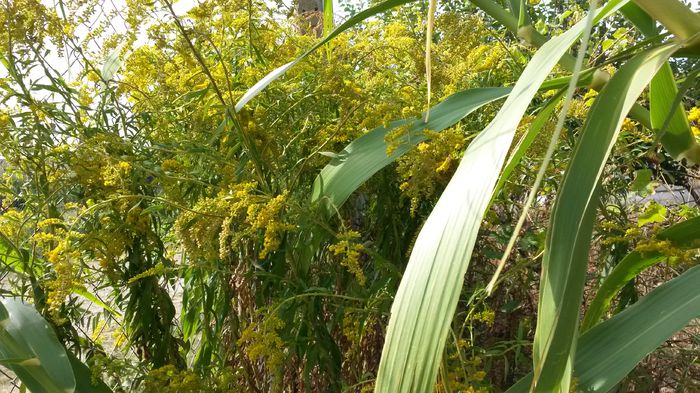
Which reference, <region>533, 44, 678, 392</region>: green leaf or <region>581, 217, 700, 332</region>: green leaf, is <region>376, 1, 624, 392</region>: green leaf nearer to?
<region>533, 44, 678, 392</region>: green leaf

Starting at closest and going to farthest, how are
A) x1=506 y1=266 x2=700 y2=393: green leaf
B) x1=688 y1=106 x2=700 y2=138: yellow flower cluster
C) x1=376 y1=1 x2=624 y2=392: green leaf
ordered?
x1=376 y1=1 x2=624 y2=392: green leaf
x1=506 y1=266 x2=700 y2=393: green leaf
x1=688 y1=106 x2=700 y2=138: yellow flower cluster

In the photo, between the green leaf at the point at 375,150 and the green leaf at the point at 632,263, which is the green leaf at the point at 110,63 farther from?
the green leaf at the point at 632,263

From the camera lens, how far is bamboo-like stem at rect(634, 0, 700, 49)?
1.03 metres

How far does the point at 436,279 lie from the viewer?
2.55 ft

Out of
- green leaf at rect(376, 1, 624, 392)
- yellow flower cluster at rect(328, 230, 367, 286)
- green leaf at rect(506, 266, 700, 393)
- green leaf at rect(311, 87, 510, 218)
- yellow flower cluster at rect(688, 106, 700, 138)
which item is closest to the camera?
green leaf at rect(376, 1, 624, 392)

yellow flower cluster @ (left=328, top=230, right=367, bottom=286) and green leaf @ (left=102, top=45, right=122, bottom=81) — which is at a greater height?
green leaf @ (left=102, top=45, right=122, bottom=81)

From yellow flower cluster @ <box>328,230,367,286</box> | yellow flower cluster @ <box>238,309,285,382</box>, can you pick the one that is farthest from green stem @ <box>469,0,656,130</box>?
yellow flower cluster @ <box>238,309,285,382</box>

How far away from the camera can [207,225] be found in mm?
1319

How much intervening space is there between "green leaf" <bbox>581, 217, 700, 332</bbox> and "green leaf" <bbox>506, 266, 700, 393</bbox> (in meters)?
0.10

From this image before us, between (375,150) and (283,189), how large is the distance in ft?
0.70

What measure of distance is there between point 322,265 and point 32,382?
0.57 metres

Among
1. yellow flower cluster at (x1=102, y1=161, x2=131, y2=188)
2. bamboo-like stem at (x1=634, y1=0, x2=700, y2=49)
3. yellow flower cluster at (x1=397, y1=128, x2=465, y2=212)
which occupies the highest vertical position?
yellow flower cluster at (x1=102, y1=161, x2=131, y2=188)

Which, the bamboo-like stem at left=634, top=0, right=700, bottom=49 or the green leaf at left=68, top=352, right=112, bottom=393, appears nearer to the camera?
the bamboo-like stem at left=634, top=0, right=700, bottom=49

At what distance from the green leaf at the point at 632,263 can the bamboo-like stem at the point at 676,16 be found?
28 centimetres
